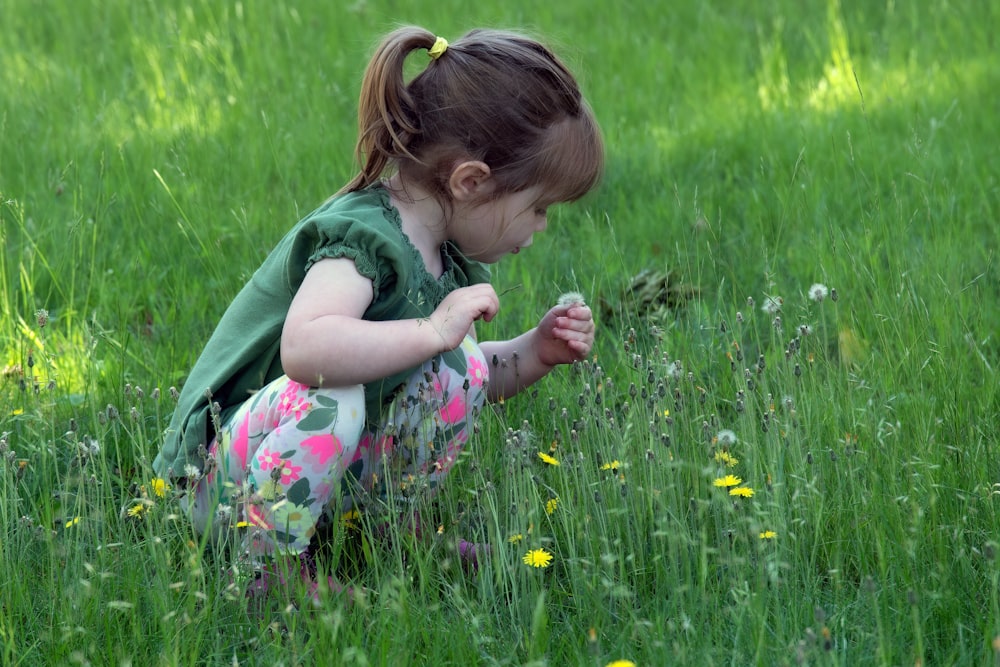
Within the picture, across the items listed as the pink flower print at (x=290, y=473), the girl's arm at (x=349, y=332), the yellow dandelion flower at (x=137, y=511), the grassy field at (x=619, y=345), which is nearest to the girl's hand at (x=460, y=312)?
the girl's arm at (x=349, y=332)

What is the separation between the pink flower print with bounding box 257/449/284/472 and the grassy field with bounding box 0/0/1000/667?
7.7 inches

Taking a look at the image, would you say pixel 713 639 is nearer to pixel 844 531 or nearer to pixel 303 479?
pixel 844 531

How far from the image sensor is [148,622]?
83.0 inches

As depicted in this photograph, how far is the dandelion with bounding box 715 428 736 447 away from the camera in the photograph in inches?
91.0

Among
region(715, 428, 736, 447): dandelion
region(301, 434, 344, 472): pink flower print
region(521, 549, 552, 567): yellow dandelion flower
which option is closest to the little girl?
region(301, 434, 344, 472): pink flower print

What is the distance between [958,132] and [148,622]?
370 centimetres

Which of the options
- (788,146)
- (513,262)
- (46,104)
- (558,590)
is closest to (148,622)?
(558,590)

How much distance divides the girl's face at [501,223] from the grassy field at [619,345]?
0.25 meters

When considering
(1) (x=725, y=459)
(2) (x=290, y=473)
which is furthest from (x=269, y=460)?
(1) (x=725, y=459)

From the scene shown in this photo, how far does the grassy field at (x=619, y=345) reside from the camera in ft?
6.68

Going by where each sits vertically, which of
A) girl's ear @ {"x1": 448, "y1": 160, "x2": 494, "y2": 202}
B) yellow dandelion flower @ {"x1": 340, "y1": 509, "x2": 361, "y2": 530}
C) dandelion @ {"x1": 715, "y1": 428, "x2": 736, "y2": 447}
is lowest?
yellow dandelion flower @ {"x1": 340, "y1": 509, "x2": 361, "y2": 530}

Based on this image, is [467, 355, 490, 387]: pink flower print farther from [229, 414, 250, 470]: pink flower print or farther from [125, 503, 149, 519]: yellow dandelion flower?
[125, 503, 149, 519]: yellow dandelion flower

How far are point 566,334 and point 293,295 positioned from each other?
61 centimetres

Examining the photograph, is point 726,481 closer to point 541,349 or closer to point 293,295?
point 541,349
